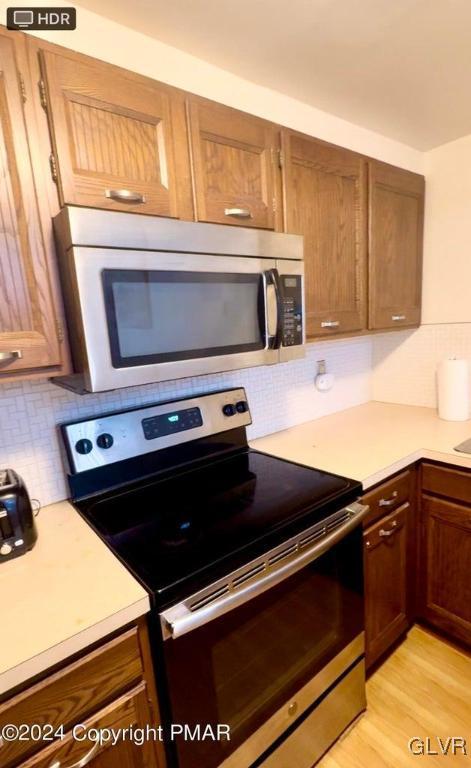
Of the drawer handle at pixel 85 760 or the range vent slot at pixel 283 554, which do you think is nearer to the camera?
the drawer handle at pixel 85 760

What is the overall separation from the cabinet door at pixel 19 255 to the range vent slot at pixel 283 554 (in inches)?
29.4

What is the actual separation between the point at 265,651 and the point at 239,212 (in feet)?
4.19

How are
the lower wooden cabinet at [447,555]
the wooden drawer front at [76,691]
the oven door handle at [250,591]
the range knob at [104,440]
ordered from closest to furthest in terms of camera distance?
1. the wooden drawer front at [76,691]
2. the oven door handle at [250,591]
3. the range knob at [104,440]
4. the lower wooden cabinet at [447,555]

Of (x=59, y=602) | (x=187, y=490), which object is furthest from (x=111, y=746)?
(x=187, y=490)

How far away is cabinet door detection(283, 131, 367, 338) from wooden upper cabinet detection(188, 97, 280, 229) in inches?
3.4

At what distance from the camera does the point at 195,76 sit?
1.19 metres

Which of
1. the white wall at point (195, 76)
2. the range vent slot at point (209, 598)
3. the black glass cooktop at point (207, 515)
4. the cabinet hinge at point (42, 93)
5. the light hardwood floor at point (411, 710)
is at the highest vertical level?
the white wall at point (195, 76)

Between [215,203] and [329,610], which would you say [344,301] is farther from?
[329,610]

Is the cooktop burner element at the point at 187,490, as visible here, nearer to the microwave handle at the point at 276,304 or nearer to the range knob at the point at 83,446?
the range knob at the point at 83,446

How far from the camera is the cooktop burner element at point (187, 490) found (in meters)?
0.92

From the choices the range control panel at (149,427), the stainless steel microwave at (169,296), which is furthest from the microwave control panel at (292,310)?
the range control panel at (149,427)

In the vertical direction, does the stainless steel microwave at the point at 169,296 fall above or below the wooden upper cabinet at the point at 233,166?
below

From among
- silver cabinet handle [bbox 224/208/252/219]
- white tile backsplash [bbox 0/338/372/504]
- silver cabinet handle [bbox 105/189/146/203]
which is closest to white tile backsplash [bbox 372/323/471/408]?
white tile backsplash [bbox 0/338/372/504]

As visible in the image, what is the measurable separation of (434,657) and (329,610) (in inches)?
31.2
